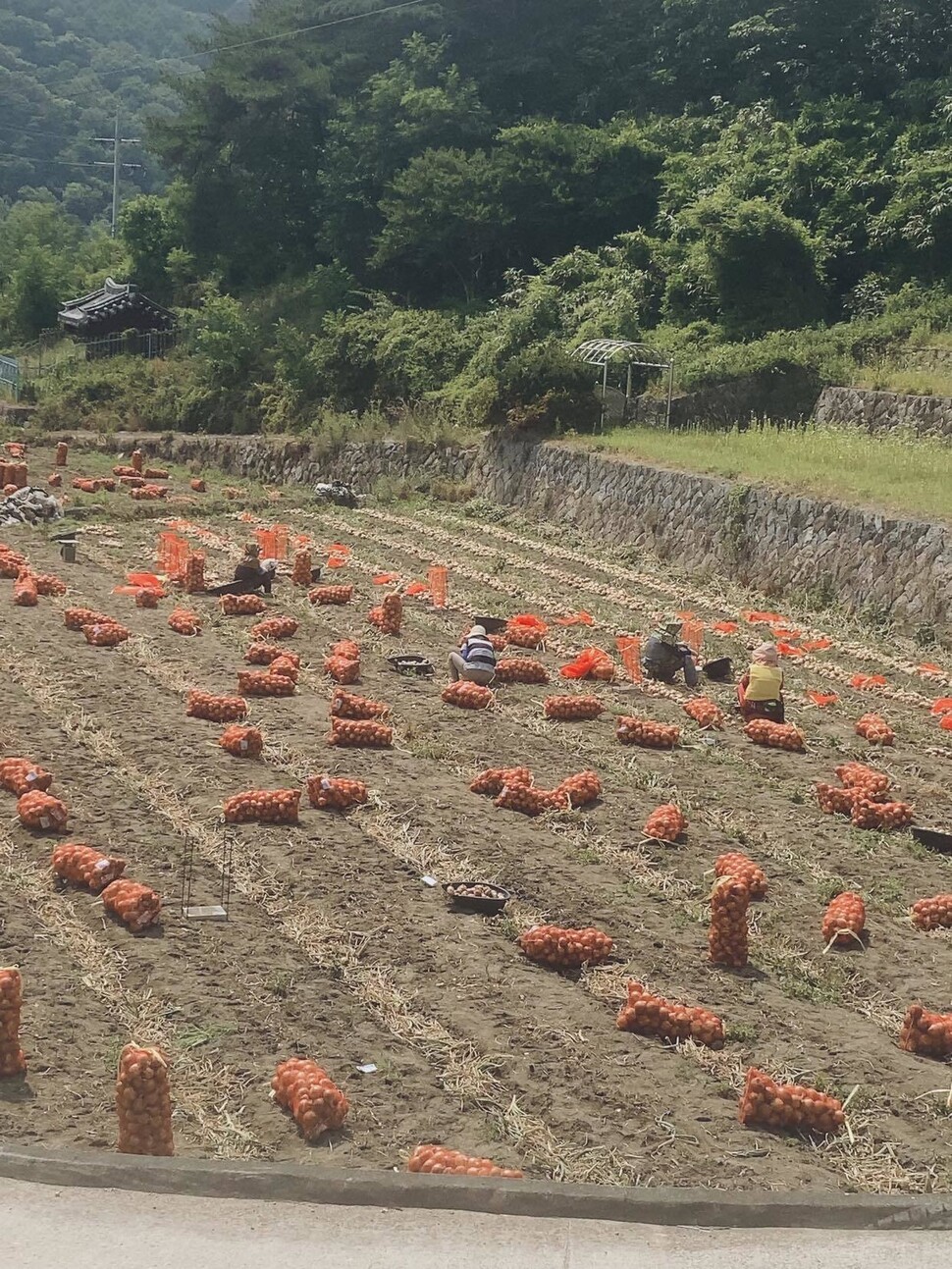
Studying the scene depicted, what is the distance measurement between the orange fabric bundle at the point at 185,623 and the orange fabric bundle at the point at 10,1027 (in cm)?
857

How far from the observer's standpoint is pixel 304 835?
8836 millimetres

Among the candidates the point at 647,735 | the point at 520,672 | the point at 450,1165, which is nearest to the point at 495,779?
the point at 647,735

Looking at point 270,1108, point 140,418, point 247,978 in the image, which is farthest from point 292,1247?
point 140,418

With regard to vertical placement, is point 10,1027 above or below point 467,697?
above

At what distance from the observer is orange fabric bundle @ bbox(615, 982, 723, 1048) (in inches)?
256

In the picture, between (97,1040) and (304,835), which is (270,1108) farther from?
(304,835)

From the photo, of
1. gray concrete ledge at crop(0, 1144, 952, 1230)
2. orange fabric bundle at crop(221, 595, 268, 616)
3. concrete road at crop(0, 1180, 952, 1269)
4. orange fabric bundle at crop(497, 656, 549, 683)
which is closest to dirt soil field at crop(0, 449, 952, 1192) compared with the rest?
orange fabric bundle at crop(497, 656, 549, 683)

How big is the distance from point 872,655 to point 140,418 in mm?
24073

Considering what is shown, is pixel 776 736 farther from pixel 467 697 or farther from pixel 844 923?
pixel 844 923

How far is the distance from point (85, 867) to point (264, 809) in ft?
4.51

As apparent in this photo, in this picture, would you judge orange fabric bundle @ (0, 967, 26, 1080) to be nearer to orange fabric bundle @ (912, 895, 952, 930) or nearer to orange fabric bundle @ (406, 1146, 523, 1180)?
orange fabric bundle @ (406, 1146, 523, 1180)

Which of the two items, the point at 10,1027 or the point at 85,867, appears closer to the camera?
the point at 10,1027

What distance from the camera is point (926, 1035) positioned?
21.5 feet

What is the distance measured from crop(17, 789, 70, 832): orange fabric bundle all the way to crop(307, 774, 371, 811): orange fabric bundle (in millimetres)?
1558
